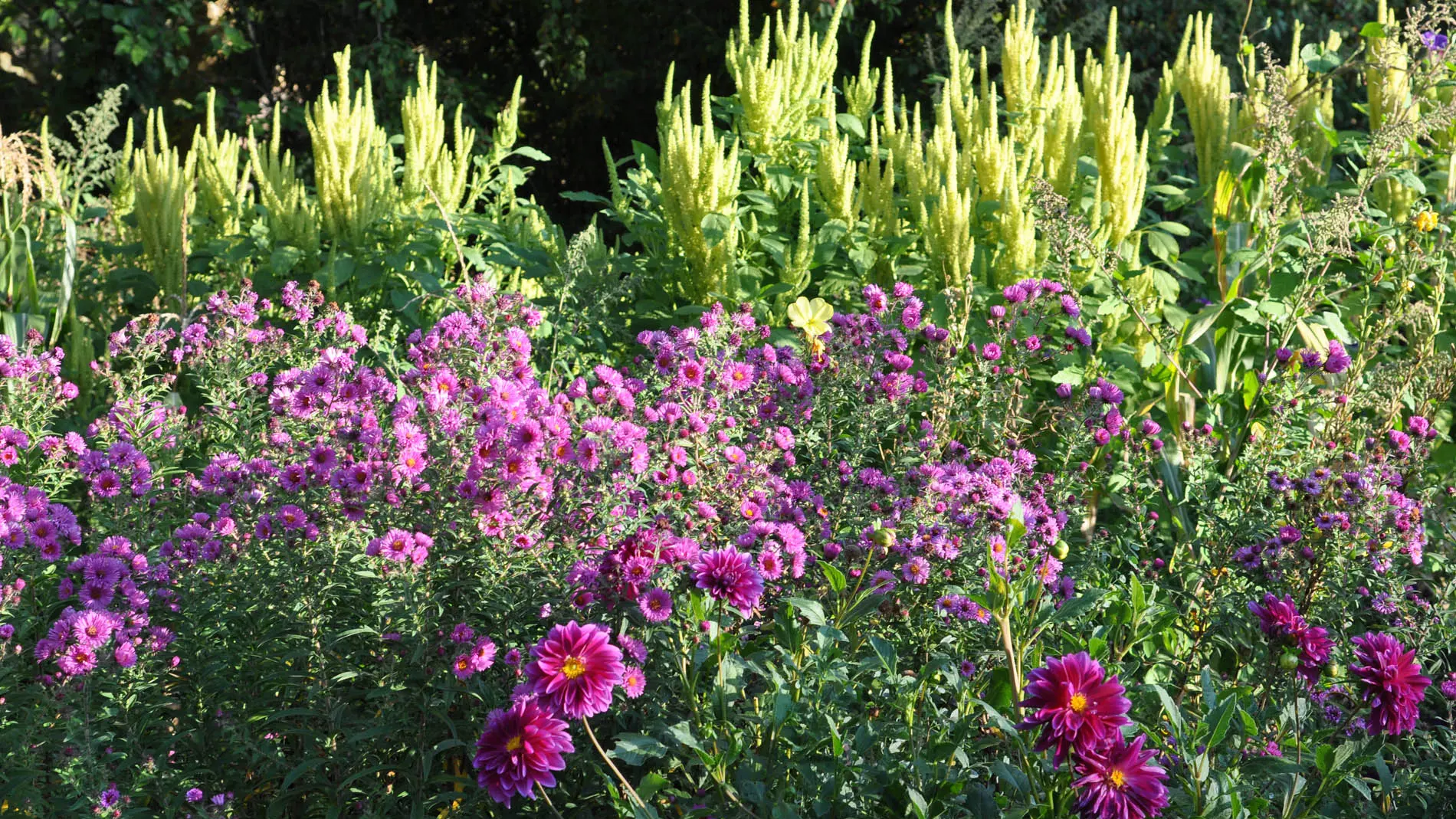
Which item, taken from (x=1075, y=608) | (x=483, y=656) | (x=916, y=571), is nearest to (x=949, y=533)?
(x=916, y=571)

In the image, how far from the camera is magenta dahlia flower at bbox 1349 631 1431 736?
1.77 metres

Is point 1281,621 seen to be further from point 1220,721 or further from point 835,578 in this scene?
point 835,578

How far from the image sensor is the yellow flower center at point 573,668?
1.61 m

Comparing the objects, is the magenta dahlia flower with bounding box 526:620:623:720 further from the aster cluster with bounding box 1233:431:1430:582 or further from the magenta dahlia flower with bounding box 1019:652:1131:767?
the aster cluster with bounding box 1233:431:1430:582

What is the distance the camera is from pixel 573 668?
1.61 m

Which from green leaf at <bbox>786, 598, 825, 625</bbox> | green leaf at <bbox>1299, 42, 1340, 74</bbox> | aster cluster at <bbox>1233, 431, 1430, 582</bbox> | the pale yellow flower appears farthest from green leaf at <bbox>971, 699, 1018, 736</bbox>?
green leaf at <bbox>1299, 42, 1340, 74</bbox>

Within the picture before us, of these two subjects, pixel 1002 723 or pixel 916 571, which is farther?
pixel 916 571

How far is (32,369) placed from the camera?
302 cm

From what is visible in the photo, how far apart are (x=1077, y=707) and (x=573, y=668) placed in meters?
0.65

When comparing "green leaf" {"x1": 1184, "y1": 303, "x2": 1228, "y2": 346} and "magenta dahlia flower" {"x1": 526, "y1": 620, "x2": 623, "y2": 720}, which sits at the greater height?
"magenta dahlia flower" {"x1": 526, "y1": 620, "x2": 623, "y2": 720}

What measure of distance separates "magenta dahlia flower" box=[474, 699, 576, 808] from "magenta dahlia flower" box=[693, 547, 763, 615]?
30cm

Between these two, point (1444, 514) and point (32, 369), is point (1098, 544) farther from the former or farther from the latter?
point (32, 369)

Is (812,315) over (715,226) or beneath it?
beneath

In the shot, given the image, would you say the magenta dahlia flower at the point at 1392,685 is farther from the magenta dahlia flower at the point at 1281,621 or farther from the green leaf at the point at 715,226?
the green leaf at the point at 715,226
